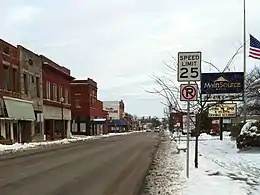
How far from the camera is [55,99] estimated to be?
61.4 m

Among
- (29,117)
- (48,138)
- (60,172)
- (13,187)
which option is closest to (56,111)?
(48,138)

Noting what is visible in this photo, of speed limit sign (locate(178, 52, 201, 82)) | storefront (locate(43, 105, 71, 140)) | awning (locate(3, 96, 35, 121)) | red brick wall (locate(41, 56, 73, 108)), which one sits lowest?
storefront (locate(43, 105, 71, 140))

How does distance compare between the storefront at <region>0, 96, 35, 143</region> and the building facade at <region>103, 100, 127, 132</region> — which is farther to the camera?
the building facade at <region>103, 100, 127, 132</region>

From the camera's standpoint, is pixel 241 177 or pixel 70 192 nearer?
pixel 70 192

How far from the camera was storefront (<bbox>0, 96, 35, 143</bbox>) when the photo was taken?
135 ft

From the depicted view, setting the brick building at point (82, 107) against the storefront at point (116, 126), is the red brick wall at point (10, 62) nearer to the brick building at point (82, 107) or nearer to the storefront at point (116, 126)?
the brick building at point (82, 107)

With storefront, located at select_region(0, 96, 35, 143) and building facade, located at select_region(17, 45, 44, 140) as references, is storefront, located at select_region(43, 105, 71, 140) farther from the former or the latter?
storefront, located at select_region(0, 96, 35, 143)

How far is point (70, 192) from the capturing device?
39.9 ft

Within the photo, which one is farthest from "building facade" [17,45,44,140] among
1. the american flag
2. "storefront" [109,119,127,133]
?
"storefront" [109,119,127,133]

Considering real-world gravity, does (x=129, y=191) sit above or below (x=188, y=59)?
below

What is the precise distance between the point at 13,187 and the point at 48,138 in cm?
4409

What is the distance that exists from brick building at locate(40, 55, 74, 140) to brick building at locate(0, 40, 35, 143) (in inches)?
320

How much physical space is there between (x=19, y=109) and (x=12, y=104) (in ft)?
5.18

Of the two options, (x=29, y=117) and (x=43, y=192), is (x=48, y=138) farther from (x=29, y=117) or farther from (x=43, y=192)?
(x=43, y=192)
